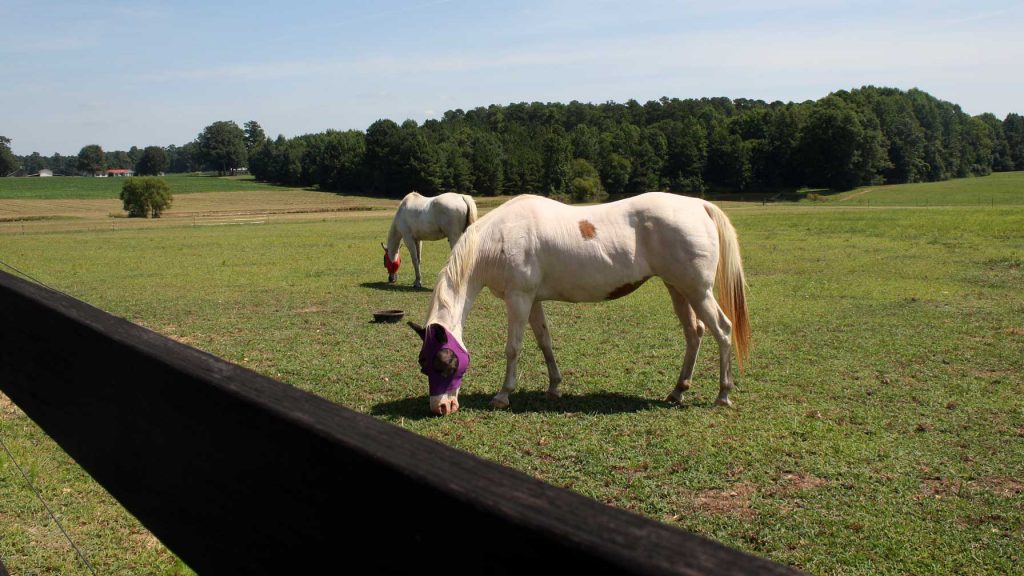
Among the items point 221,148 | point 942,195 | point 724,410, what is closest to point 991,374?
point 724,410

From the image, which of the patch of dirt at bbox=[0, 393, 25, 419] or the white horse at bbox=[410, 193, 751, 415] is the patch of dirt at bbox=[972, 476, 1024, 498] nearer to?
the white horse at bbox=[410, 193, 751, 415]

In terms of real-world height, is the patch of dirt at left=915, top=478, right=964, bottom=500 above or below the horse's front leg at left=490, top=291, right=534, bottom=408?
below

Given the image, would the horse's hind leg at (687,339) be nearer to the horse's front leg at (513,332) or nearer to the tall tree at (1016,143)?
the horse's front leg at (513,332)

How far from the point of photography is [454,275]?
25.2 feet

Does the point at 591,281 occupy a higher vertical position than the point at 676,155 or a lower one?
lower

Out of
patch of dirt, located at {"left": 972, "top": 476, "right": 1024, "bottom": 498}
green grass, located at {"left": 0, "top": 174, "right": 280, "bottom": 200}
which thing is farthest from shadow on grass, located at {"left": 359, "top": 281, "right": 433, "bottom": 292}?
green grass, located at {"left": 0, "top": 174, "right": 280, "bottom": 200}

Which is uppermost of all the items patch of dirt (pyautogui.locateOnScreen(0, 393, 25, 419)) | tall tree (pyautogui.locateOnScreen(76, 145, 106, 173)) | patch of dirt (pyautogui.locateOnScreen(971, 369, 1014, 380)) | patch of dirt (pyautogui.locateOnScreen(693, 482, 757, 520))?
tall tree (pyautogui.locateOnScreen(76, 145, 106, 173))

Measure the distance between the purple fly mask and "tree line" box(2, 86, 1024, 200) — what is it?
2791 inches

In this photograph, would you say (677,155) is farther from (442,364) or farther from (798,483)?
(798,483)

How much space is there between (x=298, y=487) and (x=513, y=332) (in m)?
6.85

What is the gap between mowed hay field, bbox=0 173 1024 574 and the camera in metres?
4.75

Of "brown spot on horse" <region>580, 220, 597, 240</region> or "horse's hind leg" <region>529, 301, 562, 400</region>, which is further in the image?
"horse's hind leg" <region>529, 301, 562, 400</region>

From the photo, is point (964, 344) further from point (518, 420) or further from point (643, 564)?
point (643, 564)

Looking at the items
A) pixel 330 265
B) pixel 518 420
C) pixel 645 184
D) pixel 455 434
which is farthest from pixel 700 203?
pixel 645 184
